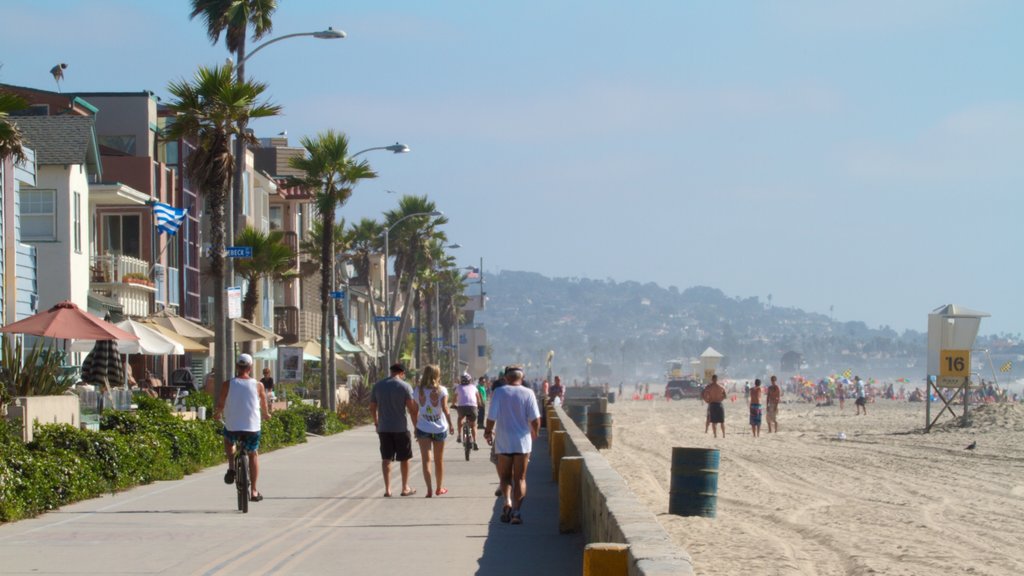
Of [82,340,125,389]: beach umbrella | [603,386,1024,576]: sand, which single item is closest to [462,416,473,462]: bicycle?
[603,386,1024,576]: sand

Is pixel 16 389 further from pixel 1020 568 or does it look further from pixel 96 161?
pixel 96 161

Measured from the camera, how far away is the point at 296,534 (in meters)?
13.3

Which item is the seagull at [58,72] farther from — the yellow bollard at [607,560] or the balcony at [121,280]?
the yellow bollard at [607,560]

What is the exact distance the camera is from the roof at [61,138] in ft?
107

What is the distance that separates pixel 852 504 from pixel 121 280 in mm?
23583

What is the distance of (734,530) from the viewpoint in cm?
1530

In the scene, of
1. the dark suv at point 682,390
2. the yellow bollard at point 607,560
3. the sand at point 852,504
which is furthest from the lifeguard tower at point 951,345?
the dark suv at point 682,390

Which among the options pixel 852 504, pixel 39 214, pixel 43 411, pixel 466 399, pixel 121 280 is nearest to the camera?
pixel 43 411

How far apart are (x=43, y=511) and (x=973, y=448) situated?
22900 mm

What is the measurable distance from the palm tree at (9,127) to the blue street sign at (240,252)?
7647 millimetres

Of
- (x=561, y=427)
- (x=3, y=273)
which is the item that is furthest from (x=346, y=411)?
(x=561, y=427)

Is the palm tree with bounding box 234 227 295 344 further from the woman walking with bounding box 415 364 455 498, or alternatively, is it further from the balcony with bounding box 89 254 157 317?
the woman walking with bounding box 415 364 455 498

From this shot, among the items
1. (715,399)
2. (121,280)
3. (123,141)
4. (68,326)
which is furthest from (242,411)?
(123,141)

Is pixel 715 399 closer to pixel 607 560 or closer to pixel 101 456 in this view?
pixel 101 456
